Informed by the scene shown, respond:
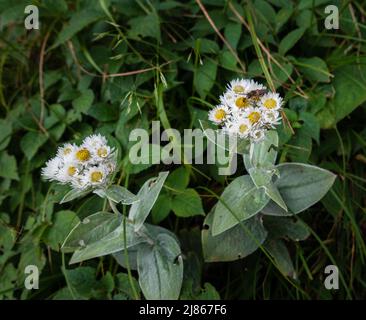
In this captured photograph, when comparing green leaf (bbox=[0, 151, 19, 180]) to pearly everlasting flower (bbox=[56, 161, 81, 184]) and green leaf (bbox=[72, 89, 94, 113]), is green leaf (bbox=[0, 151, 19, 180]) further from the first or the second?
pearly everlasting flower (bbox=[56, 161, 81, 184])

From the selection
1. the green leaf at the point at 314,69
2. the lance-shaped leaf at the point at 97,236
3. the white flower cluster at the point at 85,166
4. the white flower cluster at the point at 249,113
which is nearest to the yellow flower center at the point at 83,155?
the white flower cluster at the point at 85,166

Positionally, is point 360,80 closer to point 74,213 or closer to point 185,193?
point 185,193

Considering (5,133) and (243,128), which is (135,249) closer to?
(243,128)

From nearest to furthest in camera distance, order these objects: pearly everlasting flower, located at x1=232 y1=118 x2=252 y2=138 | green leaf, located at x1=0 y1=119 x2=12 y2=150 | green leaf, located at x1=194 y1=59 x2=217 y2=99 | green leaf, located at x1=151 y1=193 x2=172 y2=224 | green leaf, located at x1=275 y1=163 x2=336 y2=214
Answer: pearly everlasting flower, located at x1=232 y1=118 x2=252 y2=138
green leaf, located at x1=275 y1=163 x2=336 y2=214
green leaf, located at x1=151 y1=193 x2=172 y2=224
green leaf, located at x1=194 y1=59 x2=217 y2=99
green leaf, located at x1=0 y1=119 x2=12 y2=150

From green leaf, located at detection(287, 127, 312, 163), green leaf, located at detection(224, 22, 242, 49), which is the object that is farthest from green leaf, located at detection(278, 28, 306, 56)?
green leaf, located at detection(287, 127, 312, 163)

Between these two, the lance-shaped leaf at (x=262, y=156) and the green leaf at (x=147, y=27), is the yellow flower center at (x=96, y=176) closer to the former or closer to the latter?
Result: the lance-shaped leaf at (x=262, y=156)
